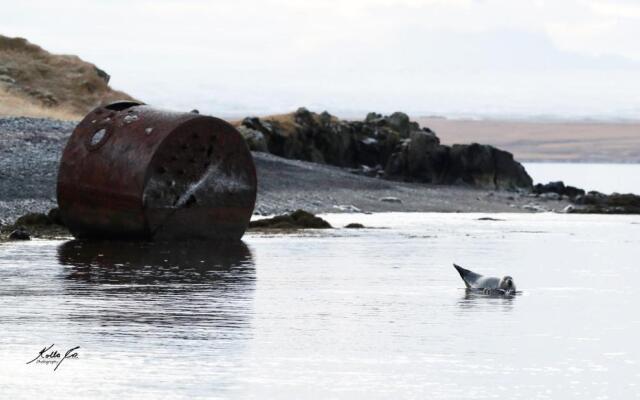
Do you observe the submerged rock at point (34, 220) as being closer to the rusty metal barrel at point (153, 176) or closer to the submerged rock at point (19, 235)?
the submerged rock at point (19, 235)

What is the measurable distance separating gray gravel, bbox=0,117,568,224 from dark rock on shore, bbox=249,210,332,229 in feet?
11.7

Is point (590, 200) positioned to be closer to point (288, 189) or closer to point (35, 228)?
point (288, 189)

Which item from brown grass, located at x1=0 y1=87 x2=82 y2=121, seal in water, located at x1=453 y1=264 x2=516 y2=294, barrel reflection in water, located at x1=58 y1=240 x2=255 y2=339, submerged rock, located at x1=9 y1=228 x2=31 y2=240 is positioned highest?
brown grass, located at x1=0 y1=87 x2=82 y2=121

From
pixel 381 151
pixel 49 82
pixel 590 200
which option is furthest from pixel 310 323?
pixel 49 82

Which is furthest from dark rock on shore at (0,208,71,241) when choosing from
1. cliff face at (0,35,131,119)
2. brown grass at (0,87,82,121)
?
cliff face at (0,35,131,119)

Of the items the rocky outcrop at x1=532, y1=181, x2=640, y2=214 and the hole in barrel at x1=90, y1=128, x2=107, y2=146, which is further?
the rocky outcrop at x1=532, y1=181, x2=640, y2=214

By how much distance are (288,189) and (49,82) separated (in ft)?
102

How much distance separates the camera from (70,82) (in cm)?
6938

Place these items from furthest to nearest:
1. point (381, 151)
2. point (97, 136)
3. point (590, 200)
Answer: point (381, 151), point (590, 200), point (97, 136)

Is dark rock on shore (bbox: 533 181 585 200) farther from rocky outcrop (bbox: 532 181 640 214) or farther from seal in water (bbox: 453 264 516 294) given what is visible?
seal in water (bbox: 453 264 516 294)

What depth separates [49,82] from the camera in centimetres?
6894

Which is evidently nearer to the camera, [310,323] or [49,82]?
[310,323]

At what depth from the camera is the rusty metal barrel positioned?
24031 mm

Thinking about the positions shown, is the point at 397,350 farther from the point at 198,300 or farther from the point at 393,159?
the point at 393,159
